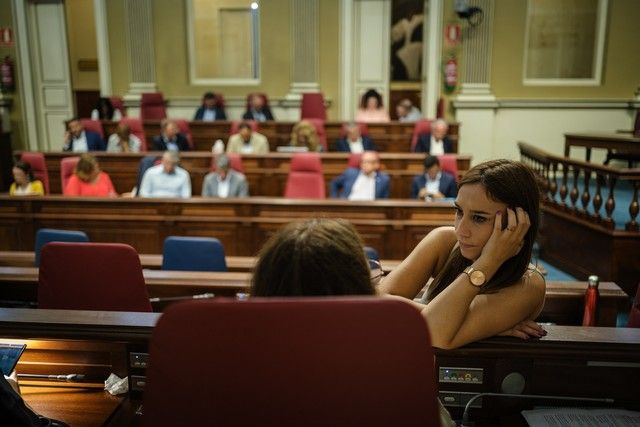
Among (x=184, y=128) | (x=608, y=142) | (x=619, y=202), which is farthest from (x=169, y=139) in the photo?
(x=619, y=202)

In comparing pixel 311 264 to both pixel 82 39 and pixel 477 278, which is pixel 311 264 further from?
pixel 82 39

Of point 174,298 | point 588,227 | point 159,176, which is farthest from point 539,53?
point 174,298

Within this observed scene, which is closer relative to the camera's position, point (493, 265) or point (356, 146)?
point (493, 265)

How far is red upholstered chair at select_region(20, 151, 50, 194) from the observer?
5418 mm

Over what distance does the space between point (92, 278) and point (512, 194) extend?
157 cm

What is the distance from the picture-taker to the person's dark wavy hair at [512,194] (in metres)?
1.25

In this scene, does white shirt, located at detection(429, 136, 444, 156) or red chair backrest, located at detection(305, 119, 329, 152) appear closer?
white shirt, located at detection(429, 136, 444, 156)

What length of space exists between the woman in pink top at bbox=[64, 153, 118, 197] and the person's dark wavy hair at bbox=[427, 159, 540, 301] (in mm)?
4196

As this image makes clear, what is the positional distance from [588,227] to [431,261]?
124 inches

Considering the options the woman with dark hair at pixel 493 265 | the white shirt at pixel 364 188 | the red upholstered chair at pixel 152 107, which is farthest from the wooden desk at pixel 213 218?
the red upholstered chair at pixel 152 107

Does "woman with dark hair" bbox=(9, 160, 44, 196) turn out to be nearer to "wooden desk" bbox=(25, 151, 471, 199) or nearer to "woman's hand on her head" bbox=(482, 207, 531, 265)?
"wooden desk" bbox=(25, 151, 471, 199)

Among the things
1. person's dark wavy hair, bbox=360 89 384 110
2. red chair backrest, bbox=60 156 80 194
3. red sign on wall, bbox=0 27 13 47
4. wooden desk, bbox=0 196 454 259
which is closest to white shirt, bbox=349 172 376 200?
wooden desk, bbox=0 196 454 259

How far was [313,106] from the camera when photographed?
8453 mm

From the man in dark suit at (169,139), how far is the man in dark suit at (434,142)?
2933 millimetres
